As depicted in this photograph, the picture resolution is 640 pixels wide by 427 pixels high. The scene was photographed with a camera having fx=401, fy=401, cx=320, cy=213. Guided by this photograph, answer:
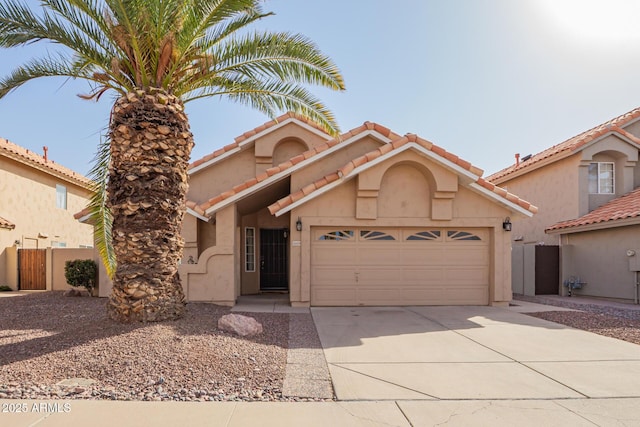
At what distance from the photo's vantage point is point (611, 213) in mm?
13938

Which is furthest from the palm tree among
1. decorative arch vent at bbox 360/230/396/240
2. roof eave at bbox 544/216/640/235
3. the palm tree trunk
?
roof eave at bbox 544/216/640/235

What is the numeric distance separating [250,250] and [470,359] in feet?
32.9

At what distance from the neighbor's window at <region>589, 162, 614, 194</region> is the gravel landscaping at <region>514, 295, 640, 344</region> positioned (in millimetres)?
5790

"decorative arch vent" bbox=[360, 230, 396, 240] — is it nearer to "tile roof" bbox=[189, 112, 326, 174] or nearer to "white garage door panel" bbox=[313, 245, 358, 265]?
"white garage door panel" bbox=[313, 245, 358, 265]

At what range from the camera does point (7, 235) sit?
1639 centimetres

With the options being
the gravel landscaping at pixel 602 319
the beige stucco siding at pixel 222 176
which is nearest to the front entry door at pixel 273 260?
the beige stucco siding at pixel 222 176

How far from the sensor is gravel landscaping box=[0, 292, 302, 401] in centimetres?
484

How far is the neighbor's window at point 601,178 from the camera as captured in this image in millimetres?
15945

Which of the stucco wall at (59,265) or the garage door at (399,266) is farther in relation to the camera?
the stucco wall at (59,265)

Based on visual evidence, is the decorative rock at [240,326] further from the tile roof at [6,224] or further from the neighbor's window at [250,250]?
the tile roof at [6,224]

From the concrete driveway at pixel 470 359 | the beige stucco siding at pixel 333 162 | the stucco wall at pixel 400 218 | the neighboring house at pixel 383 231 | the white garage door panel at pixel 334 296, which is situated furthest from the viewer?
the beige stucco siding at pixel 333 162

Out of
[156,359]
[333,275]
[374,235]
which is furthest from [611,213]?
[156,359]

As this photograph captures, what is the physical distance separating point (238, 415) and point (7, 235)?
1705 cm

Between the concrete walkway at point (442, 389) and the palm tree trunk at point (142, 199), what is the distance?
9.66ft
